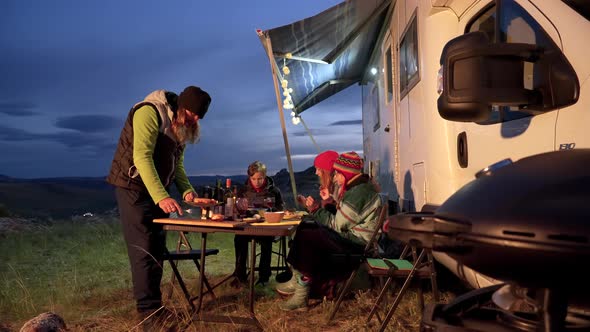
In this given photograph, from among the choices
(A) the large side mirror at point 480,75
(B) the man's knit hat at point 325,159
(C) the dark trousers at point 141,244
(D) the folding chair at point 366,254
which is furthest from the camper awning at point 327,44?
(A) the large side mirror at point 480,75

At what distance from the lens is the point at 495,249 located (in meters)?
0.90

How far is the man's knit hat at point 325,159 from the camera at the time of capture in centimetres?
505

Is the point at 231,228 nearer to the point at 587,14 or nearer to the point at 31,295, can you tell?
the point at 587,14

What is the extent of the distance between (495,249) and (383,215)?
9.77ft

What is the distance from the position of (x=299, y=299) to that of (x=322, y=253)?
0.51 metres

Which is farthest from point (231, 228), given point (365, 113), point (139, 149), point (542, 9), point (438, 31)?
point (365, 113)

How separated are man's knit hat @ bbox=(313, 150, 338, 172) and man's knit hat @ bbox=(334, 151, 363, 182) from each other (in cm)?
45

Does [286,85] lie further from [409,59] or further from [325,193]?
[409,59]

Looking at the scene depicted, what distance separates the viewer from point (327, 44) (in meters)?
6.57

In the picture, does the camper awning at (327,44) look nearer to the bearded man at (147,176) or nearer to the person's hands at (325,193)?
the person's hands at (325,193)

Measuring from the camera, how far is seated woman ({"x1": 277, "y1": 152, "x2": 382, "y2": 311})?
4.31 m

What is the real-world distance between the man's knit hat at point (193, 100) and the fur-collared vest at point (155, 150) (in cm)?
13

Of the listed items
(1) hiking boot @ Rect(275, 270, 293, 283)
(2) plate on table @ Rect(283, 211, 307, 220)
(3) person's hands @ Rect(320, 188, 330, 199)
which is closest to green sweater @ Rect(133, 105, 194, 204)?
(2) plate on table @ Rect(283, 211, 307, 220)

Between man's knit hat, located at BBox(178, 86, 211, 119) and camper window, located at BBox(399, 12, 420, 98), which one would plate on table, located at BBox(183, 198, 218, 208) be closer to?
man's knit hat, located at BBox(178, 86, 211, 119)
